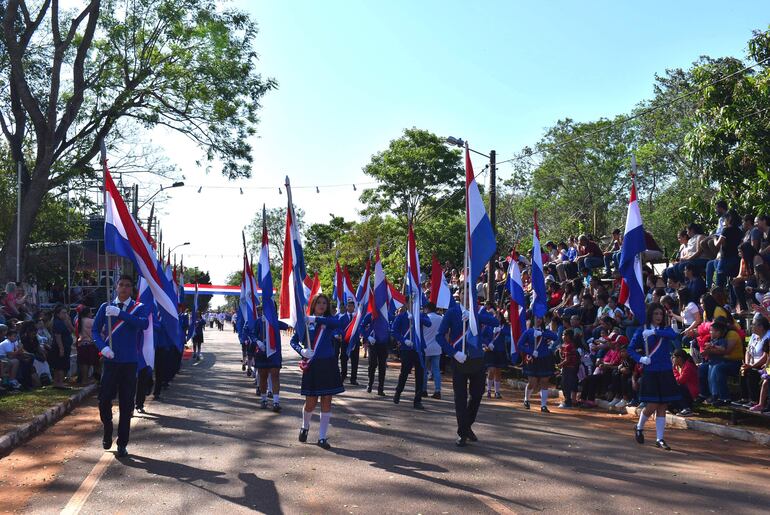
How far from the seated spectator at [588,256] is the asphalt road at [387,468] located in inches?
358

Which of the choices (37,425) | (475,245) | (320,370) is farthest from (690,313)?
(37,425)

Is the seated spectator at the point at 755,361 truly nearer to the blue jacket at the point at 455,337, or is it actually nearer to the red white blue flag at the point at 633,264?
the red white blue flag at the point at 633,264

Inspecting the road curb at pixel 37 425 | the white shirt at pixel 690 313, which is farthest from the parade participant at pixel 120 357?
the white shirt at pixel 690 313

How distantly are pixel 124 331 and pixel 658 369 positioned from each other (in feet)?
21.5

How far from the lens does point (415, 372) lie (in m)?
13.8

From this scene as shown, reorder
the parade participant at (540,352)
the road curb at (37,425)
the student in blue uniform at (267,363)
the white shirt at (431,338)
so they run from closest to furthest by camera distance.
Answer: the road curb at (37,425), the student in blue uniform at (267,363), the parade participant at (540,352), the white shirt at (431,338)

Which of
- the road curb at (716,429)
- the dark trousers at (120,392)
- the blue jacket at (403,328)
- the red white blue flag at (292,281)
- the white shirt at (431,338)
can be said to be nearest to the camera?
the dark trousers at (120,392)

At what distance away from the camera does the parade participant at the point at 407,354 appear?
1370 centimetres

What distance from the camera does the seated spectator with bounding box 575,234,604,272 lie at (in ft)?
69.5

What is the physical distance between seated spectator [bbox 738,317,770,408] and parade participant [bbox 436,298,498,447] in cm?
463

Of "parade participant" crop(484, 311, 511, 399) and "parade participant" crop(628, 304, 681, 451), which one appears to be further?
"parade participant" crop(484, 311, 511, 399)

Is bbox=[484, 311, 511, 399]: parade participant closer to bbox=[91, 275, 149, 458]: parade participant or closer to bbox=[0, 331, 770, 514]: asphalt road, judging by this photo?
bbox=[0, 331, 770, 514]: asphalt road

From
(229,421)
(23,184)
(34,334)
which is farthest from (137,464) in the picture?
(23,184)

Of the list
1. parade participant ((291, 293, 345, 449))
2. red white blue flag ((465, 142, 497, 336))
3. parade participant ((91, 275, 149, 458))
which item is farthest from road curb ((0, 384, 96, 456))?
red white blue flag ((465, 142, 497, 336))
